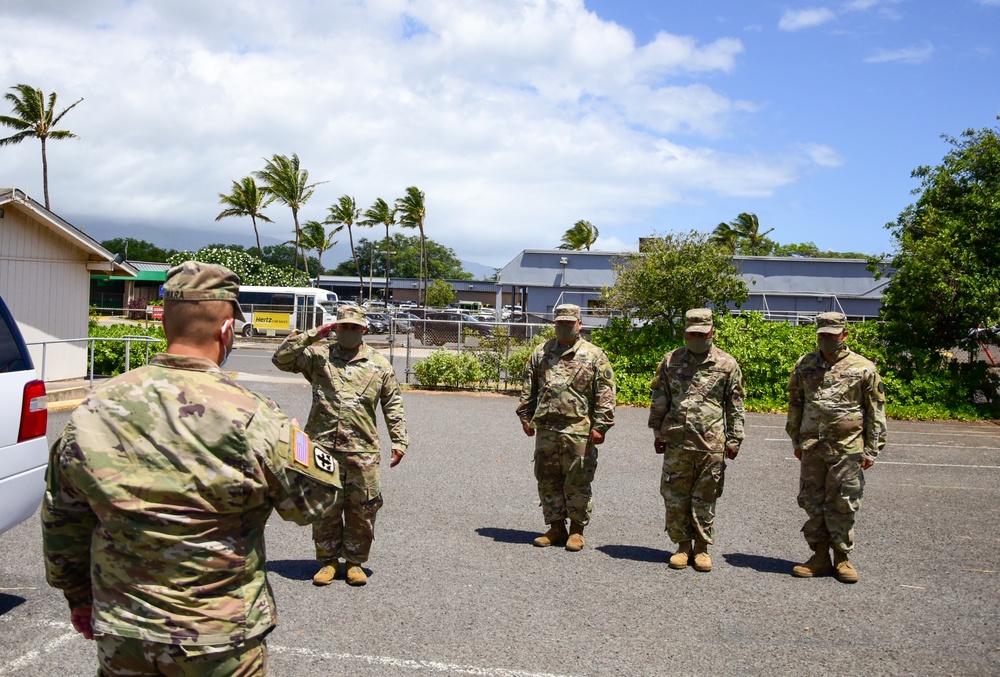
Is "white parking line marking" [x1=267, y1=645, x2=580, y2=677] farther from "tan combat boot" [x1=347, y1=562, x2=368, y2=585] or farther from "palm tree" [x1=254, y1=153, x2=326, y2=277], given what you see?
"palm tree" [x1=254, y1=153, x2=326, y2=277]

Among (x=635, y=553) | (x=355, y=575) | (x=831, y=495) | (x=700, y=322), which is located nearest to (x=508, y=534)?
(x=635, y=553)

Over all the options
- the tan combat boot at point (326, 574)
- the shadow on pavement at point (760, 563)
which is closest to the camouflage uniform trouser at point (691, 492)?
the shadow on pavement at point (760, 563)

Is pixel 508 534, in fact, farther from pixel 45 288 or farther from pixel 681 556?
pixel 45 288

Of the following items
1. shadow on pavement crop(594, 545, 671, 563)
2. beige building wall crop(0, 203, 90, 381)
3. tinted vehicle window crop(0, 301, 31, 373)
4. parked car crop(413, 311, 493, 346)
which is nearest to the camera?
tinted vehicle window crop(0, 301, 31, 373)

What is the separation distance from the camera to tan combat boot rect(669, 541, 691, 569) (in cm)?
624

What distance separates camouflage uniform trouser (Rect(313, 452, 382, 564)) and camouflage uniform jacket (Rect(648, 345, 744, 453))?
7.58 feet

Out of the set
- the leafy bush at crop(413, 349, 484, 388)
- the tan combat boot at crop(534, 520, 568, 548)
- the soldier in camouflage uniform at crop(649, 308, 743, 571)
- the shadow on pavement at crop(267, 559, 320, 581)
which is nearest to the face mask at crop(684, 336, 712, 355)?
the soldier in camouflage uniform at crop(649, 308, 743, 571)

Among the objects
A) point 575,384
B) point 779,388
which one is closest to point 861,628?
point 575,384

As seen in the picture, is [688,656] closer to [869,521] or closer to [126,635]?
[126,635]

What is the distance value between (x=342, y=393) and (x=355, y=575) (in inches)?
49.2

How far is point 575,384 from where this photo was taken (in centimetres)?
679

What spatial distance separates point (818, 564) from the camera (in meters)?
6.20

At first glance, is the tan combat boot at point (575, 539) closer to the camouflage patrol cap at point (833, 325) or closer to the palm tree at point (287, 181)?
the camouflage patrol cap at point (833, 325)

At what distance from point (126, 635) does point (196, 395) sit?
73 cm
